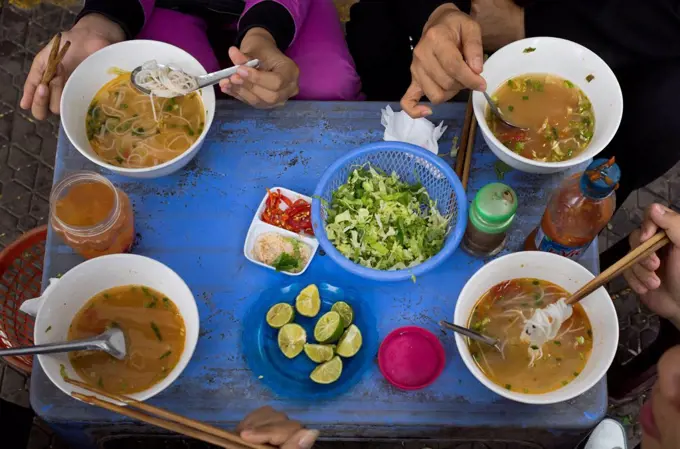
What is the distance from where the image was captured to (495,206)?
1.82m

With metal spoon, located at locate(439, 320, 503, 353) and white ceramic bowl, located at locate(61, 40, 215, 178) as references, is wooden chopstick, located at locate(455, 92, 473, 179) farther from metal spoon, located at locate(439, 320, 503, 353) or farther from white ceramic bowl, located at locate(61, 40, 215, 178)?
white ceramic bowl, located at locate(61, 40, 215, 178)

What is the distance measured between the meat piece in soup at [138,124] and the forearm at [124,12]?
245 millimetres

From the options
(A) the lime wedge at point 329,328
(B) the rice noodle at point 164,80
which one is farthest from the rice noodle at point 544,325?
(B) the rice noodle at point 164,80

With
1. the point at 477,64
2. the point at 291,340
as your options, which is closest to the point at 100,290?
the point at 291,340

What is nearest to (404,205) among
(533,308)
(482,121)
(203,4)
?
(482,121)

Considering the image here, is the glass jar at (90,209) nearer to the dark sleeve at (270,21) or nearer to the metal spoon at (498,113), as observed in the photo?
the dark sleeve at (270,21)

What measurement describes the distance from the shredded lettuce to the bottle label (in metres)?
0.30

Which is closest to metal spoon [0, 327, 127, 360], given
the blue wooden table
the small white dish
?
the blue wooden table

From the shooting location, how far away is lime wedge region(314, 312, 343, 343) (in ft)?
6.61

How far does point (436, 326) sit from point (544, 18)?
139cm

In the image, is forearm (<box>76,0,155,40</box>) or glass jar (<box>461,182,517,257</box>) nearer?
glass jar (<box>461,182,517,257</box>)

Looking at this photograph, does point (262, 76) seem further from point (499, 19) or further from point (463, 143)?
point (499, 19)

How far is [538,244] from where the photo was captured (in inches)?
79.9

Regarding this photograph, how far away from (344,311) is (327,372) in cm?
20
